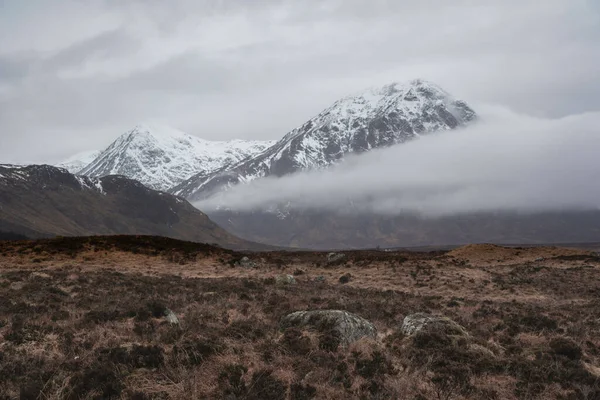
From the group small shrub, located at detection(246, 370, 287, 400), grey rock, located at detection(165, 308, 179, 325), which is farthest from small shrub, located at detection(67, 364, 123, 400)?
grey rock, located at detection(165, 308, 179, 325)

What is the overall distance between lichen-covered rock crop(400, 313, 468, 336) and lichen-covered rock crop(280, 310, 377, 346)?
135cm

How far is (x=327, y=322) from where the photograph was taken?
48.8 ft

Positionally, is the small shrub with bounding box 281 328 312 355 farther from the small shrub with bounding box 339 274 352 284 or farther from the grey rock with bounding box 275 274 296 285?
the small shrub with bounding box 339 274 352 284

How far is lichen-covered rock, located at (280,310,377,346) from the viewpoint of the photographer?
47.0ft

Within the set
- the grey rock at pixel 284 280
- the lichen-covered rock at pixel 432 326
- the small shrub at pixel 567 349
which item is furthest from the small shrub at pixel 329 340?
the grey rock at pixel 284 280

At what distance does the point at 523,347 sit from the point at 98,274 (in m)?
26.7

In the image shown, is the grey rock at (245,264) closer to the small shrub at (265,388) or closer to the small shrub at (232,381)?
the small shrub at (232,381)

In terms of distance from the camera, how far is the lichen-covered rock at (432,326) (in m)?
15.3

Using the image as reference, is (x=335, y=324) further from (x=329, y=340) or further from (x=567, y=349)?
(x=567, y=349)

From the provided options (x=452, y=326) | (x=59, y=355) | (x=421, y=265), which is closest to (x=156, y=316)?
(x=59, y=355)

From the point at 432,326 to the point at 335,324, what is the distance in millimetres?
3678

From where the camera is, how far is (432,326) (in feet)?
50.7

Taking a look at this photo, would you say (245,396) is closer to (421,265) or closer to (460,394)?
(460,394)

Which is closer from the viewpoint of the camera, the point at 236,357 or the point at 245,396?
the point at 245,396
